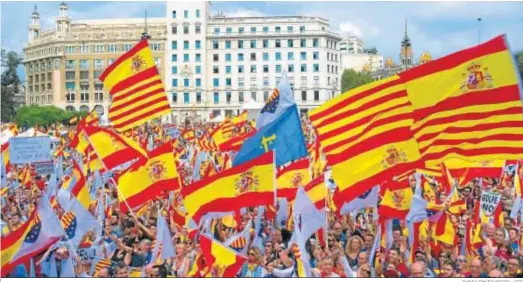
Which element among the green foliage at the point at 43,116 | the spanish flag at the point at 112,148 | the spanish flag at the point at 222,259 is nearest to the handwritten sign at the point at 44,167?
the spanish flag at the point at 112,148

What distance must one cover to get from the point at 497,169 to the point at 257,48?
76.8 m

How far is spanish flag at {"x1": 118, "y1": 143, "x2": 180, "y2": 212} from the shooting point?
1128 cm

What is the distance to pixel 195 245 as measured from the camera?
9.45 metres

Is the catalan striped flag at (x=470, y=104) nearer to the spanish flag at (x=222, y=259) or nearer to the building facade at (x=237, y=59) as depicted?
the spanish flag at (x=222, y=259)

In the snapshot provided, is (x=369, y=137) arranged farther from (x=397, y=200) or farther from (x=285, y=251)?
(x=285, y=251)

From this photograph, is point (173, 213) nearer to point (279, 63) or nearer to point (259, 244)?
point (259, 244)

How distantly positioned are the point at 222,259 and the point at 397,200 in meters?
2.82

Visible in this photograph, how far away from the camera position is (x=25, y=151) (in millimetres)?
17000

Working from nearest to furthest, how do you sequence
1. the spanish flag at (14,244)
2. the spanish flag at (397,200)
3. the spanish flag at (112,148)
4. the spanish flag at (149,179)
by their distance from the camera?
the spanish flag at (14,244) → the spanish flag at (397,200) → the spanish flag at (149,179) → the spanish flag at (112,148)

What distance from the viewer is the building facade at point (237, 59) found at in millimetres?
89125

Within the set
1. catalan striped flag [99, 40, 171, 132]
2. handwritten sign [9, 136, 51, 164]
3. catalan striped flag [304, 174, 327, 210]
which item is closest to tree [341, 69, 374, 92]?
handwritten sign [9, 136, 51, 164]

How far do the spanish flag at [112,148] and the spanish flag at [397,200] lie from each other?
14.0ft

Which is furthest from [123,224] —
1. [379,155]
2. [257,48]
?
[257,48]

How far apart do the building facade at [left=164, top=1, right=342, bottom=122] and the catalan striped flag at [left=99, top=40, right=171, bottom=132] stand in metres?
73.6
